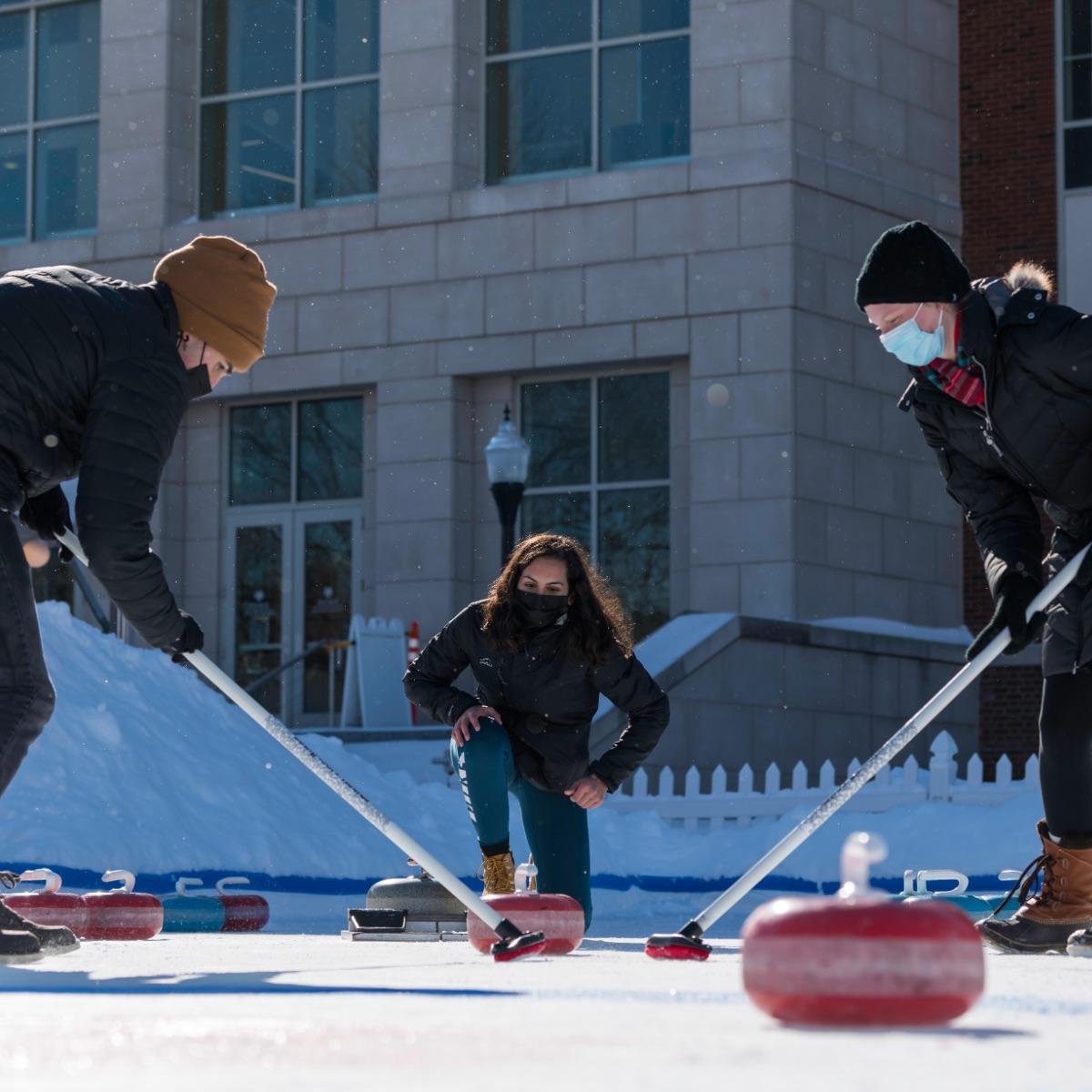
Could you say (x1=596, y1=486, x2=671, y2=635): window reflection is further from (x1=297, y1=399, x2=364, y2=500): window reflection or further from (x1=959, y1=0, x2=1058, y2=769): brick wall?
(x1=959, y1=0, x2=1058, y2=769): brick wall

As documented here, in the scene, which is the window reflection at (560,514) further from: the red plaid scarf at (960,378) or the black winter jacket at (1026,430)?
the red plaid scarf at (960,378)

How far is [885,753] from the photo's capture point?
19.5ft

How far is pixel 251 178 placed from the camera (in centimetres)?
2353

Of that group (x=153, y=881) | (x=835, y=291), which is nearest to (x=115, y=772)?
(x=153, y=881)

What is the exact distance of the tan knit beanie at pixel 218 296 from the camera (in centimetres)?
564

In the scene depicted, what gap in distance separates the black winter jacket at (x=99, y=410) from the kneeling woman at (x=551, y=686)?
1.79 m

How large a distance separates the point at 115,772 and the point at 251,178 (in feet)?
39.6

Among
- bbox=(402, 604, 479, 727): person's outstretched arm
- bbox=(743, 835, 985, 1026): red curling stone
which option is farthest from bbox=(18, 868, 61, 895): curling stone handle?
bbox=(743, 835, 985, 1026): red curling stone

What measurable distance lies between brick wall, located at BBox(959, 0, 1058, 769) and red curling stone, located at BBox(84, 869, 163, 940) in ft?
49.1

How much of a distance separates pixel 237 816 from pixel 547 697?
5797 mm

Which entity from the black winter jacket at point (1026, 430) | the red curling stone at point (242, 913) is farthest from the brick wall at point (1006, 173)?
the black winter jacket at point (1026, 430)

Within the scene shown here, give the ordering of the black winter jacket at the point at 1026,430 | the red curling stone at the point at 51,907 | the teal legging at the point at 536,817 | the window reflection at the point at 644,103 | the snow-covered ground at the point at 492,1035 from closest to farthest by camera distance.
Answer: the snow-covered ground at the point at 492,1035, the black winter jacket at the point at 1026,430, the teal legging at the point at 536,817, the red curling stone at the point at 51,907, the window reflection at the point at 644,103

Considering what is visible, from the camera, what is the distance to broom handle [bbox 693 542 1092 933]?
5742mm

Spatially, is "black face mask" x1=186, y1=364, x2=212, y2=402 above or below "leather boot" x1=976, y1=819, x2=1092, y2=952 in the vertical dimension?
above
